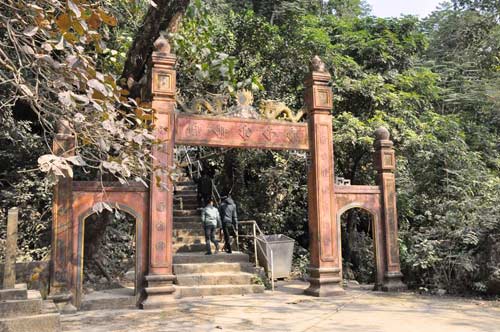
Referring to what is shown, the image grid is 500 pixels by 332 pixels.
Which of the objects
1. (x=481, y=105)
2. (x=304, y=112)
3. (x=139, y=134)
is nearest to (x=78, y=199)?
(x=139, y=134)

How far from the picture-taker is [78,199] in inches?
271

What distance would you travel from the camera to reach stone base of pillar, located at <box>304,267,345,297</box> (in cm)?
798

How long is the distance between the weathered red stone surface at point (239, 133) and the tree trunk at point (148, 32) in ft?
4.08

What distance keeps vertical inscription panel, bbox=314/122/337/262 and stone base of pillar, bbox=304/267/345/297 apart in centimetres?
22

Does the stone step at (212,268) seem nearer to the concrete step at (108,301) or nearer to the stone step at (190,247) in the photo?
the concrete step at (108,301)

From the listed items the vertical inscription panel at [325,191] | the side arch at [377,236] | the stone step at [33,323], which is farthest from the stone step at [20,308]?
the side arch at [377,236]

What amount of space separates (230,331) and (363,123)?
7577 millimetres

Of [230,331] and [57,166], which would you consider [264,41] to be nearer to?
[230,331]

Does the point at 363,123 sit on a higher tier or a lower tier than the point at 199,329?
higher

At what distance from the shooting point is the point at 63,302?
6469 mm

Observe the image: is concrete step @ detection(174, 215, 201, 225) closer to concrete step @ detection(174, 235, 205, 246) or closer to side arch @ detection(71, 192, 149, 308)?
concrete step @ detection(174, 235, 205, 246)

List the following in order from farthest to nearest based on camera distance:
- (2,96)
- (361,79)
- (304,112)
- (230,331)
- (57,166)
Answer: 1. (361,79)
2. (304,112)
3. (2,96)
4. (230,331)
5. (57,166)

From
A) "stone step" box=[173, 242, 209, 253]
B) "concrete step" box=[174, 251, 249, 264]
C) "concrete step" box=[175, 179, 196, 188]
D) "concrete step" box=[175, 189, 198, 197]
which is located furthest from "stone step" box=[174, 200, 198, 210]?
"concrete step" box=[174, 251, 249, 264]

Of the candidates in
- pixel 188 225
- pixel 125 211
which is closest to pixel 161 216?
pixel 125 211
